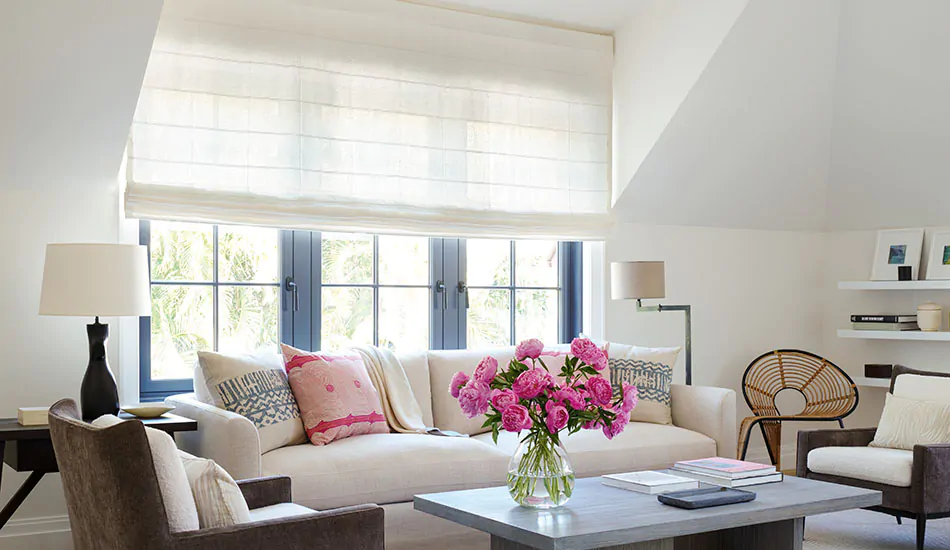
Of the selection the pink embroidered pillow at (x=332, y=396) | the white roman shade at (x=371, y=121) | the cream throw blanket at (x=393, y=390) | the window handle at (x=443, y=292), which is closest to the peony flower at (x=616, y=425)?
the pink embroidered pillow at (x=332, y=396)

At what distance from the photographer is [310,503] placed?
354 cm

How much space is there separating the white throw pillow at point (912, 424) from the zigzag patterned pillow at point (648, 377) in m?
0.97

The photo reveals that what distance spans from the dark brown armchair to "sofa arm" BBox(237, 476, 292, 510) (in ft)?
1.85

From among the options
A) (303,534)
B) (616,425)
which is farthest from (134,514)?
(616,425)

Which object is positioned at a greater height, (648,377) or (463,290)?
(463,290)

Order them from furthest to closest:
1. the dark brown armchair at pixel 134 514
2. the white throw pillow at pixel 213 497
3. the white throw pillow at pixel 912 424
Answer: the white throw pillow at pixel 912 424
the white throw pillow at pixel 213 497
the dark brown armchair at pixel 134 514

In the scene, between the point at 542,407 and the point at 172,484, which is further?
the point at 542,407

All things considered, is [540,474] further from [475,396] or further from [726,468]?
[726,468]

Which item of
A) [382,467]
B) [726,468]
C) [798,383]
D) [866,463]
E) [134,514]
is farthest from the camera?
[798,383]

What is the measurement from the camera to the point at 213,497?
2.32 m

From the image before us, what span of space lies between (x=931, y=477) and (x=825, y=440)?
1.97ft

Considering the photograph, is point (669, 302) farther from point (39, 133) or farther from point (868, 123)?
point (39, 133)

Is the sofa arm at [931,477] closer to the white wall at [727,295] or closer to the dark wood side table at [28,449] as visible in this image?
the white wall at [727,295]

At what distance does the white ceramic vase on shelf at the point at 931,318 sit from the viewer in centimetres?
562
